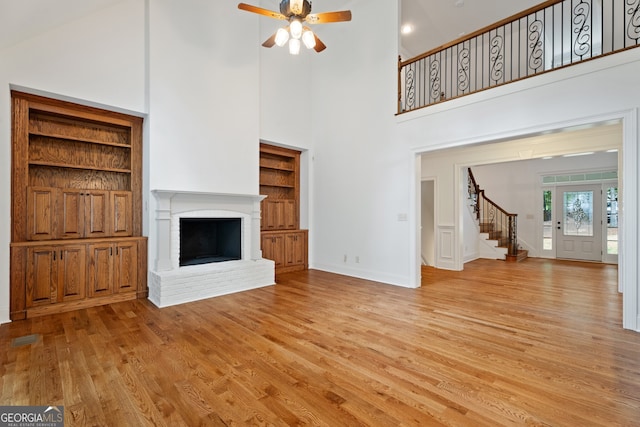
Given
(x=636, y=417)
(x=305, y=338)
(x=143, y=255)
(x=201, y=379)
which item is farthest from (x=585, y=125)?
(x=143, y=255)

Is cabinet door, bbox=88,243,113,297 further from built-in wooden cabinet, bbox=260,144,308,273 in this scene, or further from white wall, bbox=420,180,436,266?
white wall, bbox=420,180,436,266

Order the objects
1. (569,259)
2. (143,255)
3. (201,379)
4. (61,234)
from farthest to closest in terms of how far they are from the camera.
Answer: (569,259) < (143,255) < (61,234) < (201,379)

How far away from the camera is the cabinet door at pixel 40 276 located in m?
3.43

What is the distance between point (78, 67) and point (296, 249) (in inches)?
176

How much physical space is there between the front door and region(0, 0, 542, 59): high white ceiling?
5.07 metres

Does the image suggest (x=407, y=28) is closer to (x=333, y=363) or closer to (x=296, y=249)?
(x=296, y=249)

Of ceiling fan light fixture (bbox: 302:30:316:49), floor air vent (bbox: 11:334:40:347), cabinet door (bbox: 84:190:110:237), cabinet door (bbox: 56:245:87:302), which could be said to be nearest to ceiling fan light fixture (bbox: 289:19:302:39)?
ceiling fan light fixture (bbox: 302:30:316:49)

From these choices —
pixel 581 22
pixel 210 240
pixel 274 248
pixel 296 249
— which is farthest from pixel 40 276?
pixel 581 22

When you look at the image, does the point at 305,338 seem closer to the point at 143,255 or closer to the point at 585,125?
the point at 143,255

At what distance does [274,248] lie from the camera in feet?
19.4

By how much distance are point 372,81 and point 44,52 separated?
471 cm

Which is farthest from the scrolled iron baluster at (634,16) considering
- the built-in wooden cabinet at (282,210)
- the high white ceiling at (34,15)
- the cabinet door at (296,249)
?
the high white ceiling at (34,15)

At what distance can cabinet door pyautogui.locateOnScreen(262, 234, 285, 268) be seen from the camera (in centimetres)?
577

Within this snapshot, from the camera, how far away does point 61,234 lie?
377 cm
